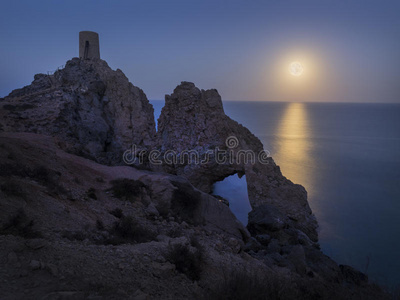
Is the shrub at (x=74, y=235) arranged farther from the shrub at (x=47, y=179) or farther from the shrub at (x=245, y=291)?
the shrub at (x=245, y=291)

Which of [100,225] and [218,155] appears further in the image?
[218,155]

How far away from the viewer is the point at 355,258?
46.3 feet

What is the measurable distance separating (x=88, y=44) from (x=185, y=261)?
24.3 m

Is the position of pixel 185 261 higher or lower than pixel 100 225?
lower

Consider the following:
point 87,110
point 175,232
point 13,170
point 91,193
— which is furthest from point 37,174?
point 87,110

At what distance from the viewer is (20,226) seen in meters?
4.29

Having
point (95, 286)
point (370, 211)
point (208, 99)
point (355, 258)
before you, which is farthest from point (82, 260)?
point (370, 211)

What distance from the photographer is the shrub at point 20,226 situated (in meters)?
4.10

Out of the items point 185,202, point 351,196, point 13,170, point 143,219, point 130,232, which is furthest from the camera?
point 351,196

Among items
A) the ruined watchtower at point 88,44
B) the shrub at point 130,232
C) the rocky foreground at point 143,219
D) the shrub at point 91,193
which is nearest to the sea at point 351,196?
the rocky foreground at point 143,219

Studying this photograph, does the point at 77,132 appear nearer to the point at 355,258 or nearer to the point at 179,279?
the point at 179,279

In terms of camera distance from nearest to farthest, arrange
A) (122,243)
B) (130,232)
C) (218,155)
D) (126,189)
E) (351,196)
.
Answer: (122,243) < (130,232) < (126,189) < (218,155) < (351,196)

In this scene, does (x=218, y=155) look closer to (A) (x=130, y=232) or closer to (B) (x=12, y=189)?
(A) (x=130, y=232)

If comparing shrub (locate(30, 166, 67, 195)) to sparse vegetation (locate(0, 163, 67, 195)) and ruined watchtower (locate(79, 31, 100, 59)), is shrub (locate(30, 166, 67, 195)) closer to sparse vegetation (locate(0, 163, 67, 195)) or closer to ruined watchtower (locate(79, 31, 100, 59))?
sparse vegetation (locate(0, 163, 67, 195))
